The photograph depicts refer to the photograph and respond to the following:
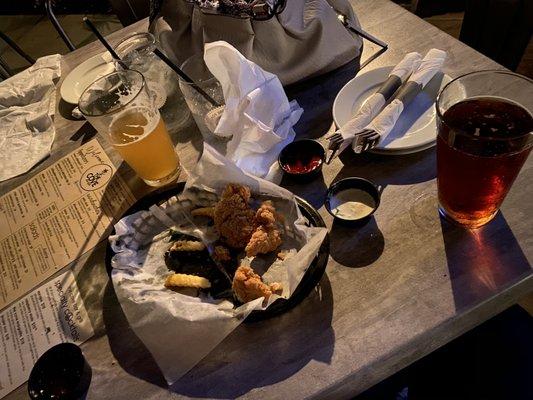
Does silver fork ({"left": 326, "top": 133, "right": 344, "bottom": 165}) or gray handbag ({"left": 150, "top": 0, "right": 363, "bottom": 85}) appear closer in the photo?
silver fork ({"left": 326, "top": 133, "right": 344, "bottom": 165})

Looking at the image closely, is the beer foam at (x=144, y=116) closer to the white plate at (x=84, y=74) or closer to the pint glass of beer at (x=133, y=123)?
the pint glass of beer at (x=133, y=123)

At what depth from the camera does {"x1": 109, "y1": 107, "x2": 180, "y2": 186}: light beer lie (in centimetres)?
105

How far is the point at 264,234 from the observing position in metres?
0.85

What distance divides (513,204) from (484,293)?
0.22m

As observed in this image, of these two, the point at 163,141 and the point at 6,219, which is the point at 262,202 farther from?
the point at 6,219

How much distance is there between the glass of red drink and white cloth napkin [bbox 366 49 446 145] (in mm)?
180

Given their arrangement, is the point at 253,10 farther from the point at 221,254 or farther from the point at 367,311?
the point at 367,311

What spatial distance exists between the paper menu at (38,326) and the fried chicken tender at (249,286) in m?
0.34

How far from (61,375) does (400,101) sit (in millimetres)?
933

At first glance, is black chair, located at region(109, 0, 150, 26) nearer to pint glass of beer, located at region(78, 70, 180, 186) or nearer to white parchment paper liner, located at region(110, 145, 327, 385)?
pint glass of beer, located at region(78, 70, 180, 186)

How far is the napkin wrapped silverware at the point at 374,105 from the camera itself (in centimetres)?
99

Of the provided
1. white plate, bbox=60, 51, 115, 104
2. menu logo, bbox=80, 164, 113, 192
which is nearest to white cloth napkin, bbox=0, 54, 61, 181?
white plate, bbox=60, 51, 115, 104

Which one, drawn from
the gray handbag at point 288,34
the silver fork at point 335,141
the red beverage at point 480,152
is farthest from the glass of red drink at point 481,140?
the gray handbag at point 288,34

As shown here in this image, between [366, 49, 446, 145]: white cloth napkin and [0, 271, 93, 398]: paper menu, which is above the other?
[366, 49, 446, 145]: white cloth napkin
